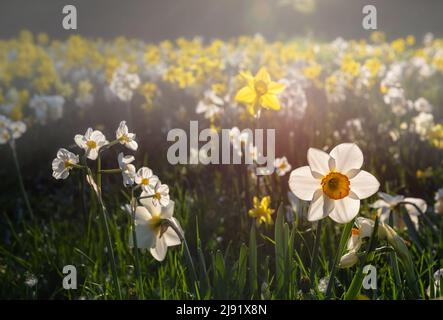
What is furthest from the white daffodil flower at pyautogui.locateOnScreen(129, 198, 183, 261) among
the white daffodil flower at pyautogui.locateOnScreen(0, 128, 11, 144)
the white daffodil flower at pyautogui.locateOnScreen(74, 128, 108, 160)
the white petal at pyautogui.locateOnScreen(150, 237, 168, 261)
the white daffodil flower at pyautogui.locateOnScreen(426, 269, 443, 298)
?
the white daffodil flower at pyautogui.locateOnScreen(0, 128, 11, 144)

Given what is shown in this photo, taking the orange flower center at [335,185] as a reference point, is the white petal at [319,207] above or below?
below

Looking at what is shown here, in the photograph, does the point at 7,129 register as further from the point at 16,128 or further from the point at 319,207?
the point at 319,207

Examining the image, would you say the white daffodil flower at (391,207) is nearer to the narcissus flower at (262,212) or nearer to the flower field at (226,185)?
the flower field at (226,185)

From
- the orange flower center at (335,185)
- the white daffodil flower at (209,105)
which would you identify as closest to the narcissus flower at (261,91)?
the orange flower center at (335,185)

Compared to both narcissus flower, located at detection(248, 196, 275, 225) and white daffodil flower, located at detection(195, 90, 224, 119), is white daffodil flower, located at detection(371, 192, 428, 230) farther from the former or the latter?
white daffodil flower, located at detection(195, 90, 224, 119)

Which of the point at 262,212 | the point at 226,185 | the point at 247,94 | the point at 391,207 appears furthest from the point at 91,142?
the point at 226,185

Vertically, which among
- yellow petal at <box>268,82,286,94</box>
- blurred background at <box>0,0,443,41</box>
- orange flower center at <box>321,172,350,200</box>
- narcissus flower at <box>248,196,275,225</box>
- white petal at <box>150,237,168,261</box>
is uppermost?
blurred background at <box>0,0,443,41</box>
